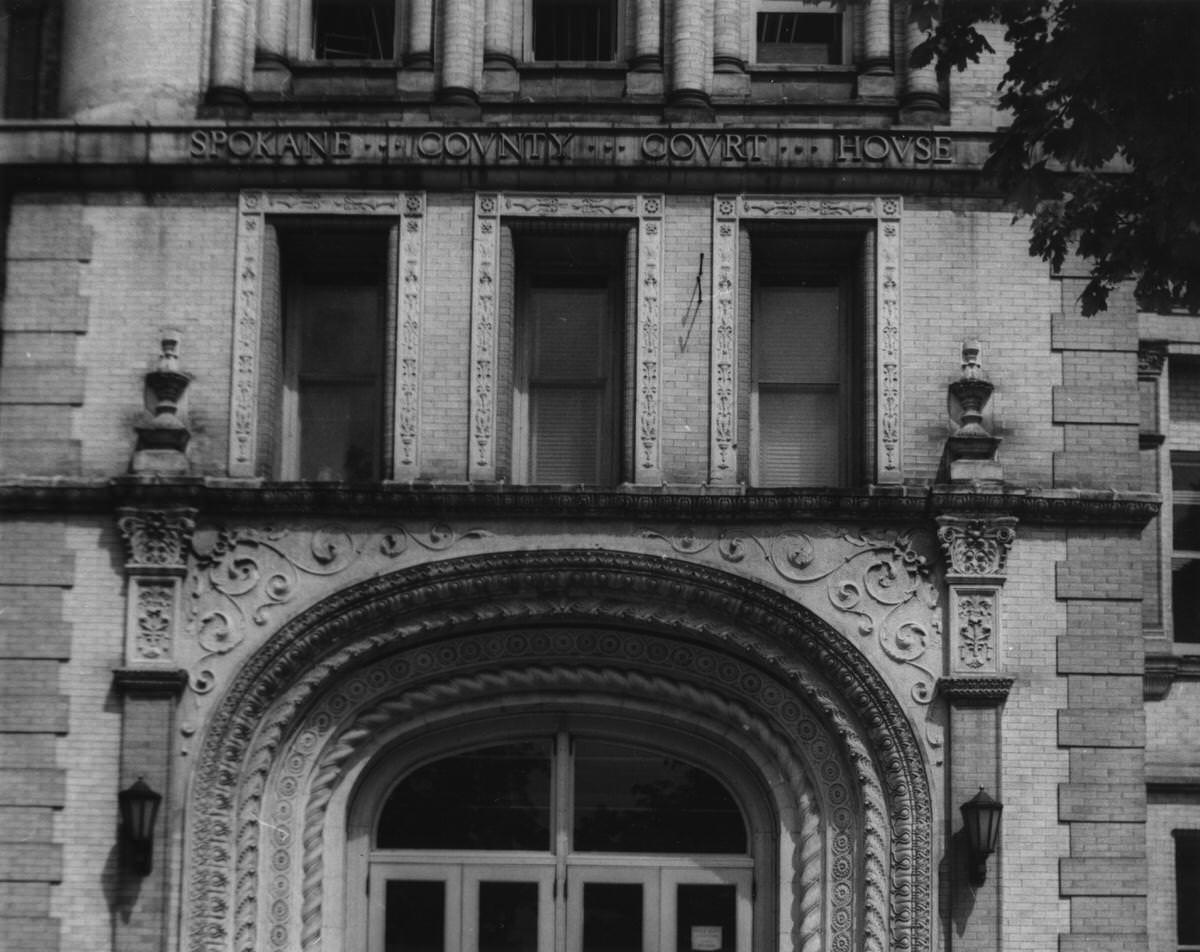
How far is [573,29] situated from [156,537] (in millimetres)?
5624

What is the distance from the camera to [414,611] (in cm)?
1742

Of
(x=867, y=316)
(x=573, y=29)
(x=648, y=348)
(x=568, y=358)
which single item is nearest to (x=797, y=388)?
(x=867, y=316)

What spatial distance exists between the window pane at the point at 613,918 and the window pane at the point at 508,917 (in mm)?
441

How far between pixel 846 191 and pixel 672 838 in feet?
18.0

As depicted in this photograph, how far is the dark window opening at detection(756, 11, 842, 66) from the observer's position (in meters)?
18.7

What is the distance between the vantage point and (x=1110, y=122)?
12.9 m

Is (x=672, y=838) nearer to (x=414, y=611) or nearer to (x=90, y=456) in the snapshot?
(x=414, y=611)

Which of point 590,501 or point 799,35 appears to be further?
point 799,35

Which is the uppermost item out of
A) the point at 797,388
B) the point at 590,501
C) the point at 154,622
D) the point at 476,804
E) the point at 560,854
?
the point at 797,388

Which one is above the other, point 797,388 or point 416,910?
point 797,388

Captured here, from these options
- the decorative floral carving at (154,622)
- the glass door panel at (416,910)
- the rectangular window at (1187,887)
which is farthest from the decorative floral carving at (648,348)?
the rectangular window at (1187,887)

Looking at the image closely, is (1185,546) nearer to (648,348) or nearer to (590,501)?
(648,348)

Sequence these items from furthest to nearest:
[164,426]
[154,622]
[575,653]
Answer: [575,653]
[164,426]
[154,622]

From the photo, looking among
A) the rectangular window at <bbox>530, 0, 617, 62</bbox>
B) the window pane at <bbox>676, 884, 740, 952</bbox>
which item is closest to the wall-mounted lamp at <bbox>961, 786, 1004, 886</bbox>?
the window pane at <bbox>676, 884, 740, 952</bbox>
